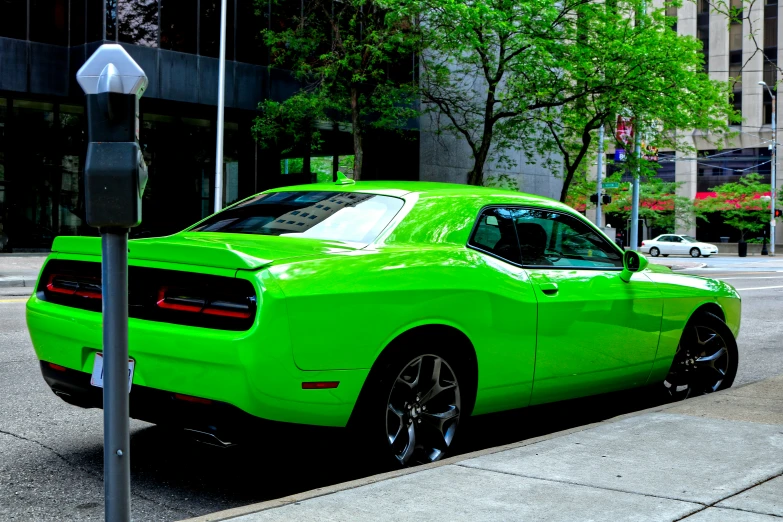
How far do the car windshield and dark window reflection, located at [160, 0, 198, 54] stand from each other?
22916 millimetres

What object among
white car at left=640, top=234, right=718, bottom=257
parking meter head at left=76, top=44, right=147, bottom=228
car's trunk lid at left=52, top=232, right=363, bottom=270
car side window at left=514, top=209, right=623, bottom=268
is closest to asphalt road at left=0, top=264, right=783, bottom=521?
car's trunk lid at left=52, top=232, right=363, bottom=270

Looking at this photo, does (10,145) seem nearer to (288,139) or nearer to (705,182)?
(288,139)

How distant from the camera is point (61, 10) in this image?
27.0 metres

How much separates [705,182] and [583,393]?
233 ft

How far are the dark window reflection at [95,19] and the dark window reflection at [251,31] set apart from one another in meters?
4.48

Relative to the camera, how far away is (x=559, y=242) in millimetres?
6035

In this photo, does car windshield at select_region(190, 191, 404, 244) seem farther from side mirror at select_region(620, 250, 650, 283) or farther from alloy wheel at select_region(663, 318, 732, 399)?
alloy wheel at select_region(663, 318, 732, 399)

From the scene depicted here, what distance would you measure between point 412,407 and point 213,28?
83.8 feet

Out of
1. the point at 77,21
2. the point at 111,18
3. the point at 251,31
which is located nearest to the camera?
the point at 111,18

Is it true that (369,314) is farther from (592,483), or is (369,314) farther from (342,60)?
(342,60)

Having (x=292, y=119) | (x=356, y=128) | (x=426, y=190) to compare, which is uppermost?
(x=292, y=119)

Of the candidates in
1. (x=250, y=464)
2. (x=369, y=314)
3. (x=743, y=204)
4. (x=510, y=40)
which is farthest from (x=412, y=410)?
(x=743, y=204)

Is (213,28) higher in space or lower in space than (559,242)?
higher

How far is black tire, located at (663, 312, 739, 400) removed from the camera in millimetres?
6875
